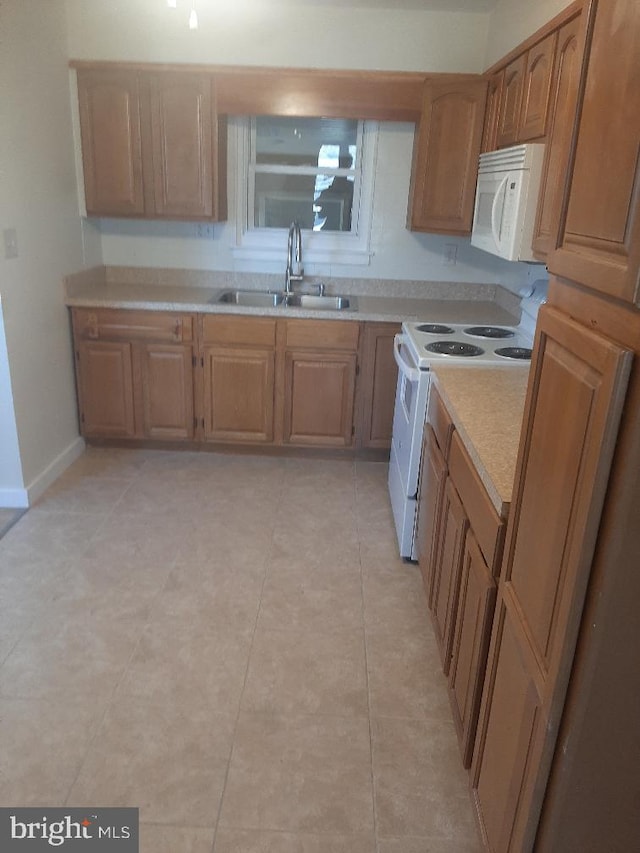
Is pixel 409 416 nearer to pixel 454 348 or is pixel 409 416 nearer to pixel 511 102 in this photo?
pixel 454 348

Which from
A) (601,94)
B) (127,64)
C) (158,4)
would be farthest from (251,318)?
(601,94)

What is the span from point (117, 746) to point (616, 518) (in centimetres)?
155

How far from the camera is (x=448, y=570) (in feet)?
6.86

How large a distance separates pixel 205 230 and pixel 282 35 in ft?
3.71

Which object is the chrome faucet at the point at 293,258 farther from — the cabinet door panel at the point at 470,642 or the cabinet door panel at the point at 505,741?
the cabinet door panel at the point at 505,741

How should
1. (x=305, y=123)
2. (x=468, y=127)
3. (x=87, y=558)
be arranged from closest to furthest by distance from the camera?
(x=87, y=558), (x=468, y=127), (x=305, y=123)

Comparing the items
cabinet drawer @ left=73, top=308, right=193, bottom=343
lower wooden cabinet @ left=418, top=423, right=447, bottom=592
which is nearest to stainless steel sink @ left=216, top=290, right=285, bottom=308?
cabinet drawer @ left=73, top=308, right=193, bottom=343

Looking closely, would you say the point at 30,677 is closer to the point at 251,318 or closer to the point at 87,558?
the point at 87,558

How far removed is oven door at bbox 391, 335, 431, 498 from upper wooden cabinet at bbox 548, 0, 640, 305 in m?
1.47

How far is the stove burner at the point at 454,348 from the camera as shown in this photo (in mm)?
2730

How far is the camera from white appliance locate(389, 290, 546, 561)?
263 centimetres

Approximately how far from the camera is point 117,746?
6.10 ft

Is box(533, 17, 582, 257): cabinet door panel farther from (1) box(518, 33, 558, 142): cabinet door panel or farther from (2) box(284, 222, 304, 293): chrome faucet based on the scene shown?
(2) box(284, 222, 304, 293): chrome faucet

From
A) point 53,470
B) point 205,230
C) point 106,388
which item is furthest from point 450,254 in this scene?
point 53,470
